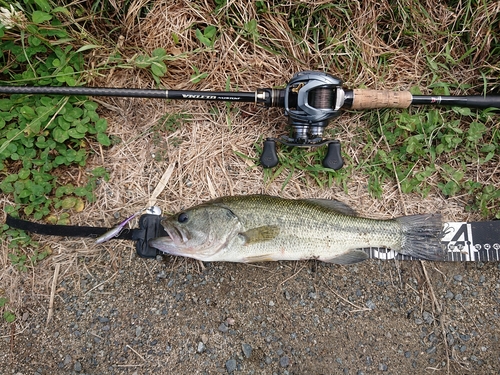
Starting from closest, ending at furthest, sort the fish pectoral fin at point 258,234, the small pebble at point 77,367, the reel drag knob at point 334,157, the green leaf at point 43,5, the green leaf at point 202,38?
the fish pectoral fin at point 258,234
the green leaf at point 43,5
the small pebble at point 77,367
the reel drag knob at point 334,157
the green leaf at point 202,38

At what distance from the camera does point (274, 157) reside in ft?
10.6

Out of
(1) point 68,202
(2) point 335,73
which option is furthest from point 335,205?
(1) point 68,202

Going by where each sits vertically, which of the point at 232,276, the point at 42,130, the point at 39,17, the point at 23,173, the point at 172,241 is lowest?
the point at 232,276

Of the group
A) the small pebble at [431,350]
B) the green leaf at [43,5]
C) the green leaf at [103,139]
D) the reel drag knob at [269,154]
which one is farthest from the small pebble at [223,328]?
the green leaf at [43,5]

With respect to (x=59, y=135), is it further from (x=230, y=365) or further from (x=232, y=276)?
(x=230, y=365)

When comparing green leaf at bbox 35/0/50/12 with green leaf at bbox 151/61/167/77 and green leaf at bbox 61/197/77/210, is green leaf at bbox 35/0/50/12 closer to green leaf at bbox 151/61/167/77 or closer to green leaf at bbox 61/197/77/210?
green leaf at bbox 151/61/167/77

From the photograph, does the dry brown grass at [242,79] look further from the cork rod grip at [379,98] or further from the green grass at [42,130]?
the cork rod grip at [379,98]

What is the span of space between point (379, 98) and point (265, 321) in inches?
90.3

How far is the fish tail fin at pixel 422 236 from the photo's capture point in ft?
9.86

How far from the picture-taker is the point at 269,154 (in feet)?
10.5

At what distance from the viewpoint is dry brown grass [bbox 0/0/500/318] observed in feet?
10.9

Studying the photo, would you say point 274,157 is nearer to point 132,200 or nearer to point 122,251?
point 132,200

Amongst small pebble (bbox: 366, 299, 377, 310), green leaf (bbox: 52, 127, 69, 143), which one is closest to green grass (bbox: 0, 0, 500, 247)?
green leaf (bbox: 52, 127, 69, 143)

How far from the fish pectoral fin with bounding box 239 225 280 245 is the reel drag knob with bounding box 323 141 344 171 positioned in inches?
34.9
